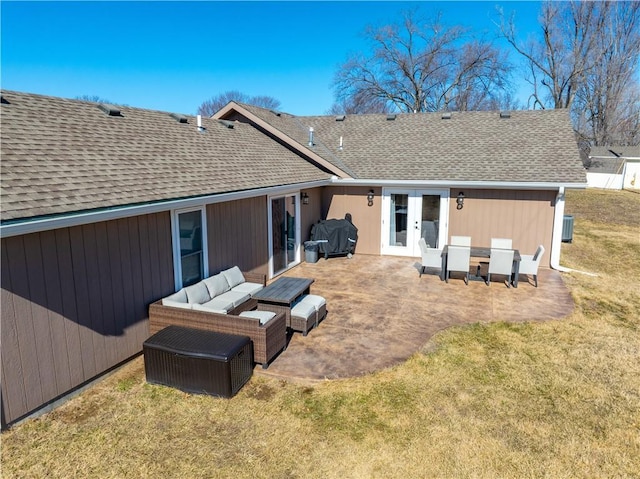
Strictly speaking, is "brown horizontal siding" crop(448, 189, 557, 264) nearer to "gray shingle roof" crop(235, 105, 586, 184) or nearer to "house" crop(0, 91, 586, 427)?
"house" crop(0, 91, 586, 427)

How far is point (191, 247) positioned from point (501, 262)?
23.8 ft

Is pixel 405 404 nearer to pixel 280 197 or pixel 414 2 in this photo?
pixel 280 197

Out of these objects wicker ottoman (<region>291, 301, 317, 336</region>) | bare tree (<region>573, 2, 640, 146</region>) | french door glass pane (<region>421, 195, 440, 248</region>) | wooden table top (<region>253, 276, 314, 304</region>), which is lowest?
wicker ottoman (<region>291, 301, 317, 336</region>)

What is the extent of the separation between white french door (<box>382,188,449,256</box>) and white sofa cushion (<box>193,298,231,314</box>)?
7.67 m

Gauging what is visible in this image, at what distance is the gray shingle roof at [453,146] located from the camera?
1231 centimetres

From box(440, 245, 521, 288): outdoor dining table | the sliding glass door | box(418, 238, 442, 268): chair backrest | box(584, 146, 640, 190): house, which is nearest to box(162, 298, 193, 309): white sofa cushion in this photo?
the sliding glass door

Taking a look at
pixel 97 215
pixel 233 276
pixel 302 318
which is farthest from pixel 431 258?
→ pixel 97 215

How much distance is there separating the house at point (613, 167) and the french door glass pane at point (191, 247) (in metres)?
32.1

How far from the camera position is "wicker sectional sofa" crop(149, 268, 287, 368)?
6105 millimetres

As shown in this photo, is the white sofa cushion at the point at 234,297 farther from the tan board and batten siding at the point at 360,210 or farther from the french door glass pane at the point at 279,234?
the tan board and batten siding at the point at 360,210

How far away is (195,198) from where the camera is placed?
23.6 feet

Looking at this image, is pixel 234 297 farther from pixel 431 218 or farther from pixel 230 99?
pixel 230 99

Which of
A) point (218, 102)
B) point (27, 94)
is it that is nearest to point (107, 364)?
point (27, 94)

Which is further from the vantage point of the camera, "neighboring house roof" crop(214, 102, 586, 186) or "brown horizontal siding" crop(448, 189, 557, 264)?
"neighboring house roof" crop(214, 102, 586, 186)
